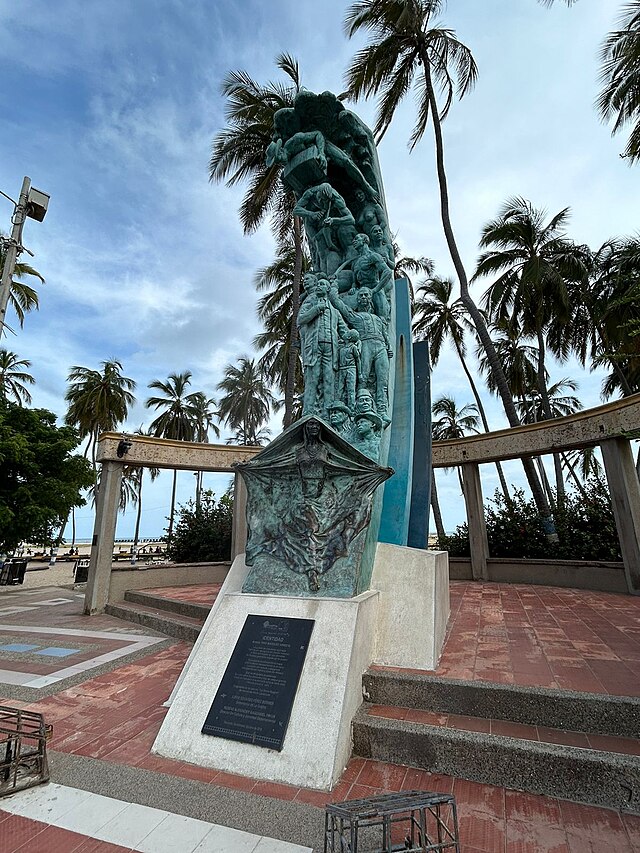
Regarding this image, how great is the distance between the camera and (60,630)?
25.2ft

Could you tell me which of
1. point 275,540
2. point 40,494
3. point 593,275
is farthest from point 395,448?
point 593,275

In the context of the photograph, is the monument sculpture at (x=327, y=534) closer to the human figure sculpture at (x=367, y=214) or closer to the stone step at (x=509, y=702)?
the human figure sculpture at (x=367, y=214)

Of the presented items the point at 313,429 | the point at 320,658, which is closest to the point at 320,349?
the point at 313,429

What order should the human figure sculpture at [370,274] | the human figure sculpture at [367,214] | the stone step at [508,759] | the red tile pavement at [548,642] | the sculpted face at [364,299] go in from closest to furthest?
1. the stone step at [508,759]
2. the red tile pavement at [548,642]
3. the sculpted face at [364,299]
4. the human figure sculpture at [370,274]
5. the human figure sculpture at [367,214]

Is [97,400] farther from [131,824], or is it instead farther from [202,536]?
[131,824]

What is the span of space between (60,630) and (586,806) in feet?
26.1

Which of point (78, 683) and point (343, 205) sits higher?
point (343, 205)

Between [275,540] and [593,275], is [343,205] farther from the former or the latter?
[593,275]

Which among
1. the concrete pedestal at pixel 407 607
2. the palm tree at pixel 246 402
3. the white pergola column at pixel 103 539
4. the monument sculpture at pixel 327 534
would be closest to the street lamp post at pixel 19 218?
the white pergola column at pixel 103 539

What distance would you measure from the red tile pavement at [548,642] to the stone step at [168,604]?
13.8ft

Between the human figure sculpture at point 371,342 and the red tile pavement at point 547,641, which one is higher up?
the human figure sculpture at point 371,342

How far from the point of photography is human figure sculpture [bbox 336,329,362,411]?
5.77m

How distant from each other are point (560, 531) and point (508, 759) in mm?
9824

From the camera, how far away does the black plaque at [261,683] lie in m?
3.24
